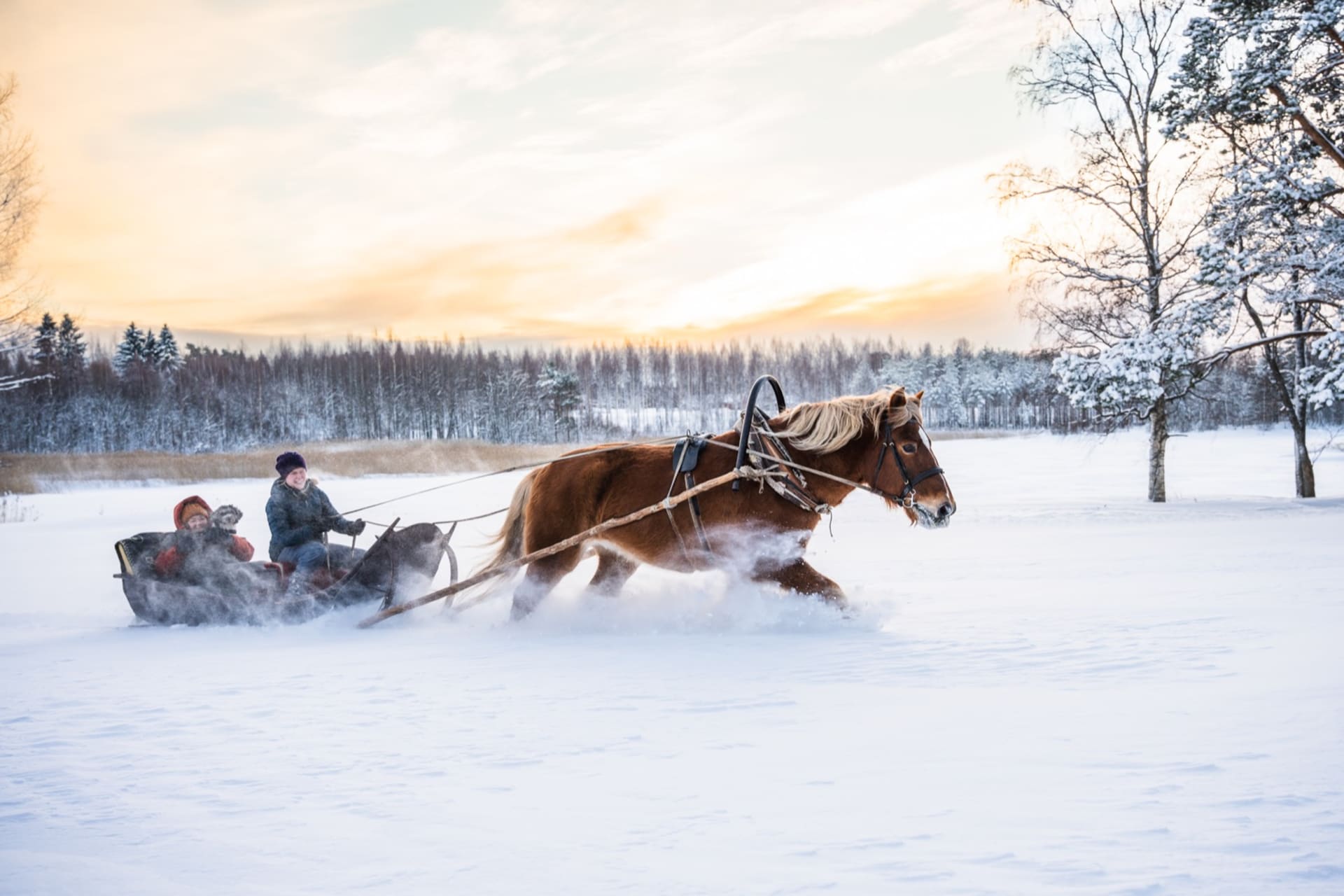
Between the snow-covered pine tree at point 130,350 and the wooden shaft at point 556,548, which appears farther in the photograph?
the snow-covered pine tree at point 130,350

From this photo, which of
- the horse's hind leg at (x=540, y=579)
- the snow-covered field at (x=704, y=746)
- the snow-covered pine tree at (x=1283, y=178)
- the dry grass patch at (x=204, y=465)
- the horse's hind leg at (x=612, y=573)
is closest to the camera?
the snow-covered field at (x=704, y=746)

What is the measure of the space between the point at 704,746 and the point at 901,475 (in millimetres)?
2506

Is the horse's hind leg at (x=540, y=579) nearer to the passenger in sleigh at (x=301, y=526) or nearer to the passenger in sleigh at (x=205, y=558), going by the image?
the passenger in sleigh at (x=301, y=526)

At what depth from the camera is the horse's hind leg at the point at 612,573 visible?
19.2ft

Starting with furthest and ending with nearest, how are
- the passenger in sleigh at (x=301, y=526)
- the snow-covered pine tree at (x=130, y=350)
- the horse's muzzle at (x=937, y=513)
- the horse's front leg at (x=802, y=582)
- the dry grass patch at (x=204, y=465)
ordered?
the snow-covered pine tree at (x=130, y=350), the dry grass patch at (x=204, y=465), the passenger in sleigh at (x=301, y=526), the horse's front leg at (x=802, y=582), the horse's muzzle at (x=937, y=513)

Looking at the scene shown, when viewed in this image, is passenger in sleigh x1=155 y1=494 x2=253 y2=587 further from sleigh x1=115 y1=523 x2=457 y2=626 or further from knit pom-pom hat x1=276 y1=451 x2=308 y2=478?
knit pom-pom hat x1=276 y1=451 x2=308 y2=478

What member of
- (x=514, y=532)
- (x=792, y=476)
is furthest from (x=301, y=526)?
(x=792, y=476)

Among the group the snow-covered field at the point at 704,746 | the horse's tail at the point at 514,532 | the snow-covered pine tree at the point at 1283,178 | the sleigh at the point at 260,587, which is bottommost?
the snow-covered field at the point at 704,746

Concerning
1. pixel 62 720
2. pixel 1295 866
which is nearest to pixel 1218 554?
pixel 1295 866

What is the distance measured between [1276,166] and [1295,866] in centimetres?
1200

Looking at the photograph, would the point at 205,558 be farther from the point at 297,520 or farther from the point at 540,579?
the point at 540,579

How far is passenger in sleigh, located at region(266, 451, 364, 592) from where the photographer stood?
20.2 ft

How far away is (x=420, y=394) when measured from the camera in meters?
81.2

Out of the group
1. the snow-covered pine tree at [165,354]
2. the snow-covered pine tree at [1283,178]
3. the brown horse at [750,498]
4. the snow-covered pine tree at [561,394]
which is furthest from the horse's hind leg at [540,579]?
the snow-covered pine tree at [165,354]
